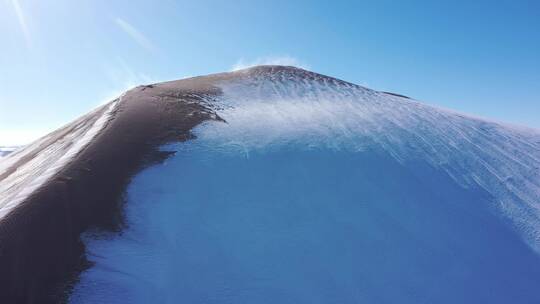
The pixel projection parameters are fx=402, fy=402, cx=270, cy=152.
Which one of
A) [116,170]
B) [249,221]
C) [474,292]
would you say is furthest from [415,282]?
[116,170]

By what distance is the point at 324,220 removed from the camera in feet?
25.7

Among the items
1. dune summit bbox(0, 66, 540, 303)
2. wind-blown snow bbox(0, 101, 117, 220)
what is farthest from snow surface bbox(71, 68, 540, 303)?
wind-blown snow bbox(0, 101, 117, 220)

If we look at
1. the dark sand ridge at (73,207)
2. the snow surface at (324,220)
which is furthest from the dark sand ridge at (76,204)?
the snow surface at (324,220)

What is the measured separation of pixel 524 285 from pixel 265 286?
456cm

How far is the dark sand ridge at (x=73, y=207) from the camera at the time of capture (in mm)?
5543

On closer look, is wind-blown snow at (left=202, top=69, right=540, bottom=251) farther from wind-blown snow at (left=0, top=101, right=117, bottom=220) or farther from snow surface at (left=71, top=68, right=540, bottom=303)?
wind-blown snow at (left=0, top=101, right=117, bottom=220)

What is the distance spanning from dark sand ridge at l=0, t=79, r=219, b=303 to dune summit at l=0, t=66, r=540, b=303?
0.02 meters

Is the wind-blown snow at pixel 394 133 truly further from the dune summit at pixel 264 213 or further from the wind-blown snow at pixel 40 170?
the wind-blown snow at pixel 40 170

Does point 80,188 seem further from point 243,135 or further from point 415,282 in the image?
point 415,282

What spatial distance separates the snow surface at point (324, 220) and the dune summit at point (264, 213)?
31 millimetres

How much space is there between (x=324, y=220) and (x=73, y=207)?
178 inches

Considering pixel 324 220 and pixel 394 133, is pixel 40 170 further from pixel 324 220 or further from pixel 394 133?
pixel 394 133

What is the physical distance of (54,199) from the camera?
6.80m

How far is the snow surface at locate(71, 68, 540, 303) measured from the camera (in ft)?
20.6
